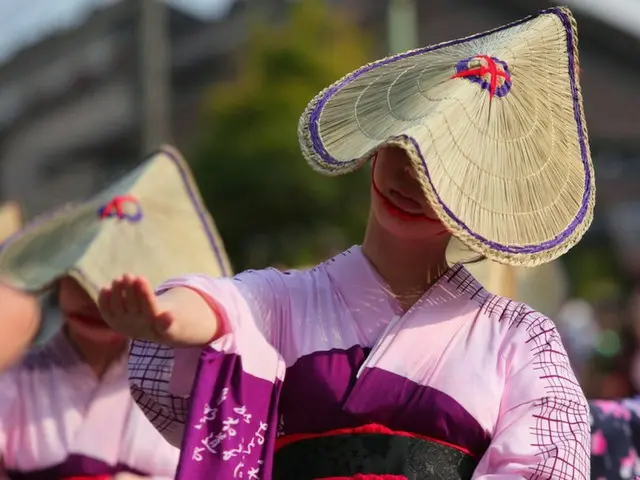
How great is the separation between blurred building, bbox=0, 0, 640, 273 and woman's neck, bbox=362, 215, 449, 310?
15428 millimetres

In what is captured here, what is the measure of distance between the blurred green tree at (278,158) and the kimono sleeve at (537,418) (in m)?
11.1

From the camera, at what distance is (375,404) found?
2.11 m

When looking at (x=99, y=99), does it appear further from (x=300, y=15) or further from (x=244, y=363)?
(x=244, y=363)

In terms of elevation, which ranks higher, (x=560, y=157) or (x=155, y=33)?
(x=155, y=33)

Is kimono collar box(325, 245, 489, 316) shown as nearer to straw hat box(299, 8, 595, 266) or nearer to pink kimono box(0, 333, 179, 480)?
straw hat box(299, 8, 595, 266)

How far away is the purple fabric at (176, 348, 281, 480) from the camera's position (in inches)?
84.4

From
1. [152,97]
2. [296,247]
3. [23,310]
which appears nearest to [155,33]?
[152,97]

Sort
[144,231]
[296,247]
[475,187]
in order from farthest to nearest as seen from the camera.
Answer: [296,247] < [144,231] < [475,187]

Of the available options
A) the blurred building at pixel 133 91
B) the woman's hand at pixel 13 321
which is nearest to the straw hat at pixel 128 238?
the woman's hand at pixel 13 321

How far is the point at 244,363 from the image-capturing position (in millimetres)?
2178

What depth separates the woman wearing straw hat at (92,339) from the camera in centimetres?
327

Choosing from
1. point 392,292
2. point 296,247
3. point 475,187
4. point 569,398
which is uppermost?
point 475,187

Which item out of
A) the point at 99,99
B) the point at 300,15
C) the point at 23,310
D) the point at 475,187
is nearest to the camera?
the point at 23,310

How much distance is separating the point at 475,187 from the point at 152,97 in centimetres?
1050
